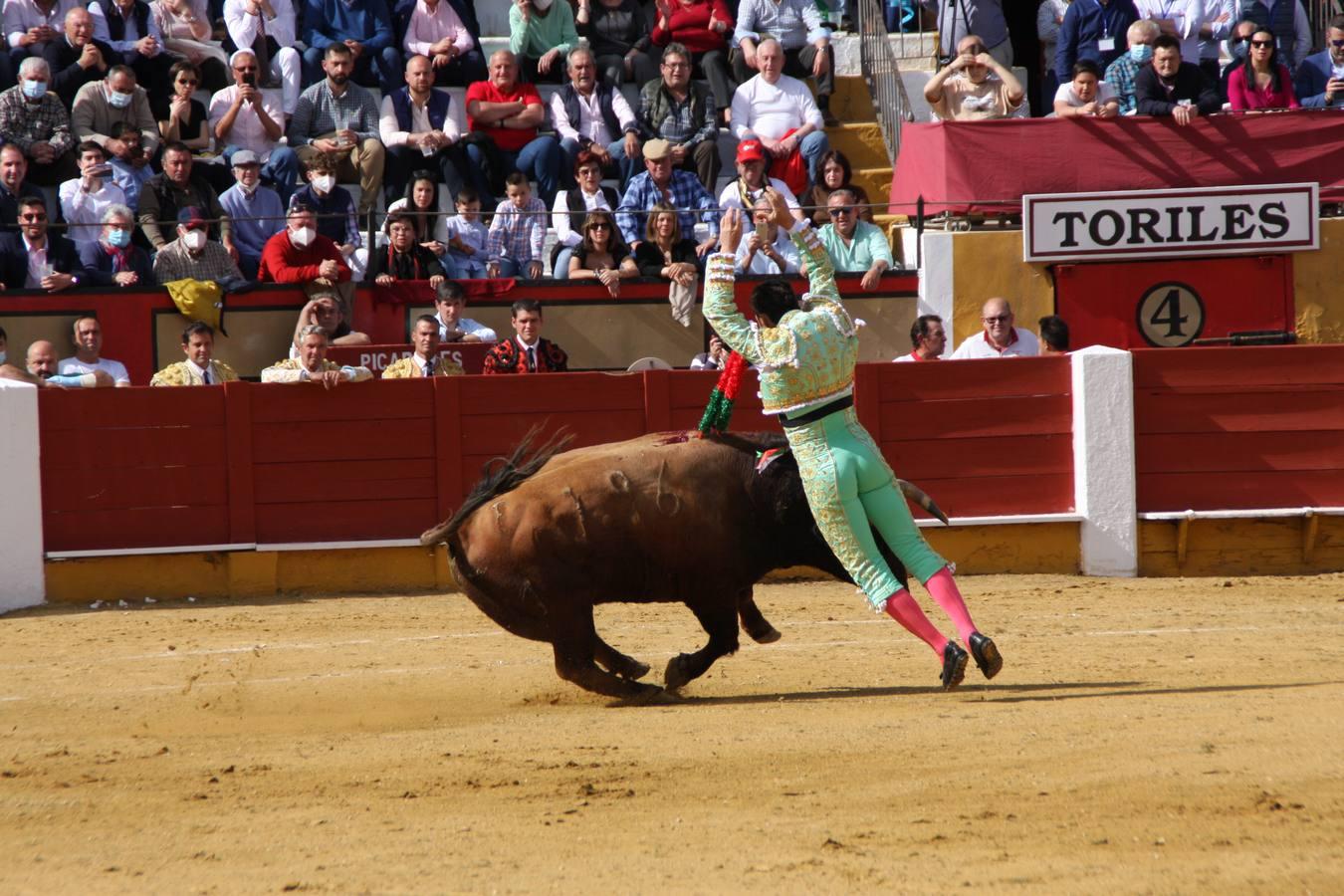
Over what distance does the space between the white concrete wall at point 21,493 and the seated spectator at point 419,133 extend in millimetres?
3008

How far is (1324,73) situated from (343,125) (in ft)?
21.3

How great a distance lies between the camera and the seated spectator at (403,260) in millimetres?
9953

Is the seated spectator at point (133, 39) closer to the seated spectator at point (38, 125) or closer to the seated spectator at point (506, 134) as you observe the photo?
the seated spectator at point (38, 125)

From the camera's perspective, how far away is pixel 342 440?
883 cm

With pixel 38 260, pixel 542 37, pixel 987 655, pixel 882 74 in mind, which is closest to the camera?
pixel 987 655

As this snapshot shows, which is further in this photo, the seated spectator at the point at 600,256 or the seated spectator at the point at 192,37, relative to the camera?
the seated spectator at the point at 192,37

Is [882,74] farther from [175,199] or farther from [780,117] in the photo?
[175,199]

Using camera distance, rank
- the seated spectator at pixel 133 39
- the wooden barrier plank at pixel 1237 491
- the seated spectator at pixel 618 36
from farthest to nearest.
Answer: the seated spectator at pixel 618 36
the seated spectator at pixel 133 39
the wooden barrier plank at pixel 1237 491

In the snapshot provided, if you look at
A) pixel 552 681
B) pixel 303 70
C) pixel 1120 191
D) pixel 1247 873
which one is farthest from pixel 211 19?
pixel 1247 873

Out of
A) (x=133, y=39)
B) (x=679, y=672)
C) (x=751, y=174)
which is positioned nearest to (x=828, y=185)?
(x=751, y=174)

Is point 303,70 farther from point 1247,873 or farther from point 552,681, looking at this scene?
point 1247,873

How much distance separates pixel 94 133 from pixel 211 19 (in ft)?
5.17

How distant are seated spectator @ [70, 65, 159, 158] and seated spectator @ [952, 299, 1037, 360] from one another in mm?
4946

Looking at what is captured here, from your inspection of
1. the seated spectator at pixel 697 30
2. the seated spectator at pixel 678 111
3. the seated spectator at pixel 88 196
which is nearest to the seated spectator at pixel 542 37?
the seated spectator at pixel 697 30
